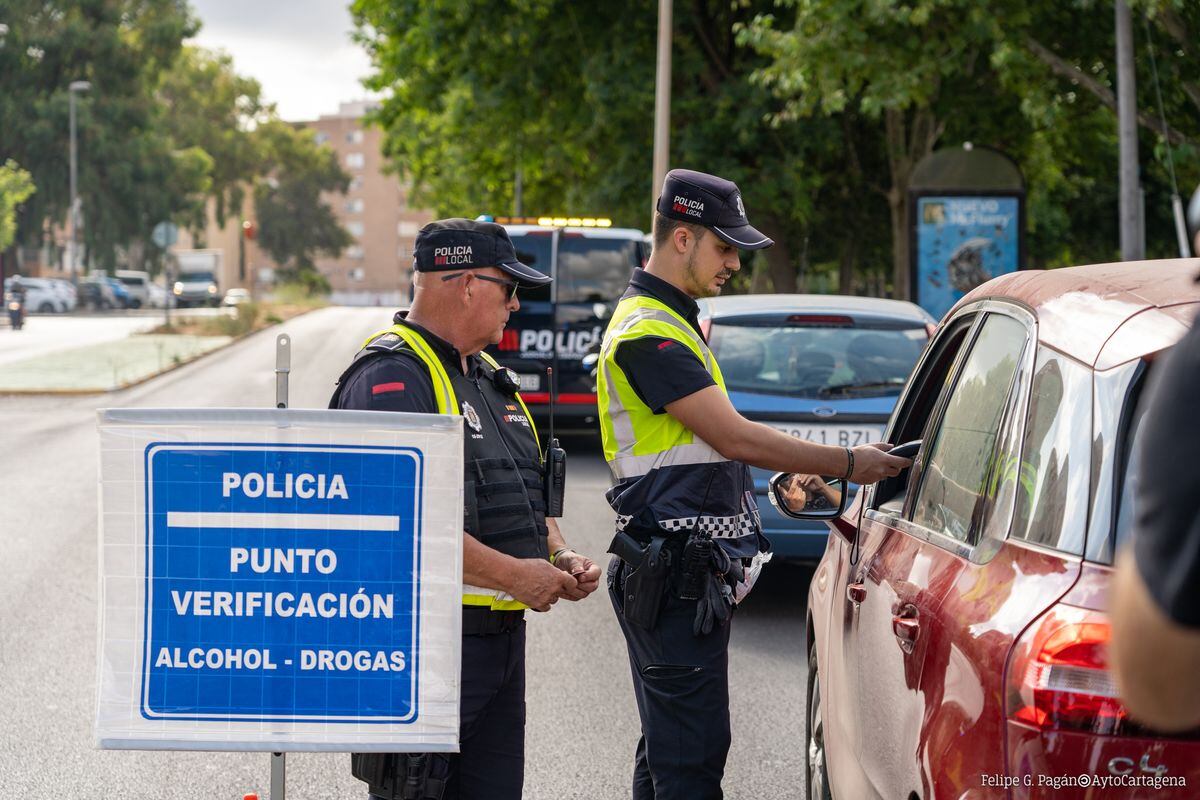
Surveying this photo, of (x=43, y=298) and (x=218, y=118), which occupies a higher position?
(x=218, y=118)

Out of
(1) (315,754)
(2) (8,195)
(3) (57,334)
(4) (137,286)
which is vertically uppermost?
(2) (8,195)

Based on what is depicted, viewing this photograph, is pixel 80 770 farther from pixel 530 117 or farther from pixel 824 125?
pixel 530 117

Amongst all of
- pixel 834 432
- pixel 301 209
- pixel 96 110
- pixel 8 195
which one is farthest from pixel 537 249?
pixel 301 209

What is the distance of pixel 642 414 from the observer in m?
3.61

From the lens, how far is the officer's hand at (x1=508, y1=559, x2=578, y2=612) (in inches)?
127

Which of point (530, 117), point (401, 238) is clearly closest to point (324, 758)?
point (530, 117)

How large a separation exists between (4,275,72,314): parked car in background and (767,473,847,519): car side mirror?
57352mm

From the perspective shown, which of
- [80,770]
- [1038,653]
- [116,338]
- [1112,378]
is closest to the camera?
[1038,653]

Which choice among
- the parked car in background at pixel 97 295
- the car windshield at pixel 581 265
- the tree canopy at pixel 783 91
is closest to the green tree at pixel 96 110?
the parked car in background at pixel 97 295

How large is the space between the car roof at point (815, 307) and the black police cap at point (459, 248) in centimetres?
487

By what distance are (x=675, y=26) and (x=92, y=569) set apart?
54.8 ft

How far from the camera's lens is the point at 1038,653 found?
6.82 ft

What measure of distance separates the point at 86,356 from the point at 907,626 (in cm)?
2883

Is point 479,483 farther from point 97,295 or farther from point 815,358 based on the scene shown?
point 97,295
